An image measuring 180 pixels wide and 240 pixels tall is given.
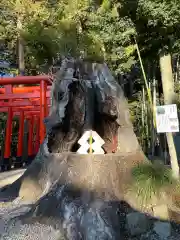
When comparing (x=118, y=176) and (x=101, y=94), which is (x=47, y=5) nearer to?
(x=101, y=94)

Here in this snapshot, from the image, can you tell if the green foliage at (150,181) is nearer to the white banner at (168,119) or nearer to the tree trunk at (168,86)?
the white banner at (168,119)

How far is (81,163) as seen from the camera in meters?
4.69

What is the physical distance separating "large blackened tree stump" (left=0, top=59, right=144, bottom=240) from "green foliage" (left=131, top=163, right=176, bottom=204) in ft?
0.54

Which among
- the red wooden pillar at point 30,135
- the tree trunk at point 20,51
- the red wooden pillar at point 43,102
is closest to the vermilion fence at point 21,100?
the red wooden pillar at point 43,102

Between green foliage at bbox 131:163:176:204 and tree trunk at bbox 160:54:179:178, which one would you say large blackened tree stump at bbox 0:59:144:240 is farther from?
tree trunk at bbox 160:54:179:178

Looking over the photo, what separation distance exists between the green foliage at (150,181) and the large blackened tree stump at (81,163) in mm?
163

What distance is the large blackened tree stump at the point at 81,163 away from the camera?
421cm

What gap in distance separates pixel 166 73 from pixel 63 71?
2266 mm

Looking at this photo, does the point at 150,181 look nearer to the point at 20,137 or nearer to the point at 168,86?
the point at 168,86

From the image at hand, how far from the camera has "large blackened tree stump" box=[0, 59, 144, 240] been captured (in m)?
4.21

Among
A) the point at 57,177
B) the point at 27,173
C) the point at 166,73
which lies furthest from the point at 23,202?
the point at 166,73

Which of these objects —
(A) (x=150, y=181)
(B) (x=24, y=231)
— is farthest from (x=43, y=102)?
(B) (x=24, y=231)

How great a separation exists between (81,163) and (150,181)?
0.93 metres

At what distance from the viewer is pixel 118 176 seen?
15.7ft
